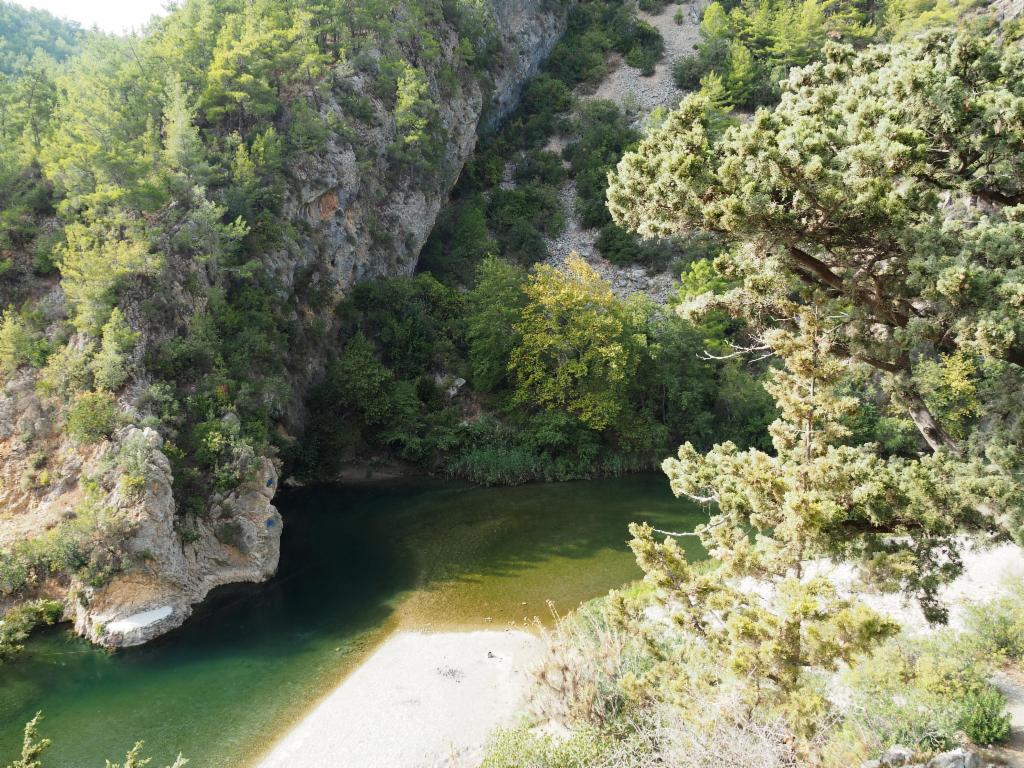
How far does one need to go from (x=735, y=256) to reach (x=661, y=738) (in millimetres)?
7437

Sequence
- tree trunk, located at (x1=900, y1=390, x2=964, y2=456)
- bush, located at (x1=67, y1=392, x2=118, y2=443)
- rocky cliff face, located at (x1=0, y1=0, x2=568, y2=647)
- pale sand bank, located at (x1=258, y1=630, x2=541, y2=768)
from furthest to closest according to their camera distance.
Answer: bush, located at (x1=67, y1=392, x2=118, y2=443), rocky cliff face, located at (x1=0, y1=0, x2=568, y2=647), pale sand bank, located at (x1=258, y1=630, x2=541, y2=768), tree trunk, located at (x1=900, y1=390, x2=964, y2=456)

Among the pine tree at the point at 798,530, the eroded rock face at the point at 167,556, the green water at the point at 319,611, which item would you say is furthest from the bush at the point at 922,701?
the eroded rock face at the point at 167,556

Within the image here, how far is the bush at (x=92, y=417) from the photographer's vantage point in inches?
709

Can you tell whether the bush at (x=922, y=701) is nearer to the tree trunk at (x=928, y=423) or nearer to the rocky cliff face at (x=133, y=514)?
the tree trunk at (x=928, y=423)

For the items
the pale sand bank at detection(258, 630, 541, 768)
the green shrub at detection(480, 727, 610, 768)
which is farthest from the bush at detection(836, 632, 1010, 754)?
→ the pale sand bank at detection(258, 630, 541, 768)

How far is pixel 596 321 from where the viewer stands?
29312 millimetres

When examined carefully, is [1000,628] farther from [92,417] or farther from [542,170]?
[542,170]

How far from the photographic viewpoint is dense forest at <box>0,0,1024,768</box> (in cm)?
756

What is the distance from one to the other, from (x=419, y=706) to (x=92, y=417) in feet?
43.6

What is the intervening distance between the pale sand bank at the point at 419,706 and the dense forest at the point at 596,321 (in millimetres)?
1836

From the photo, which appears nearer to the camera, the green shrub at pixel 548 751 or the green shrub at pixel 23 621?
the green shrub at pixel 548 751

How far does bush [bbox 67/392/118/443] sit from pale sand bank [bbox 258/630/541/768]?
1100cm

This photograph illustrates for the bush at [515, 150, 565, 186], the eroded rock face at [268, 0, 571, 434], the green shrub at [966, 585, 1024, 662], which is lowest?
the green shrub at [966, 585, 1024, 662]

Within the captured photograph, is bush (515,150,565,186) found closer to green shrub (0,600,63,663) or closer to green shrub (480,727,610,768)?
green shrub (0,600,63,663)
